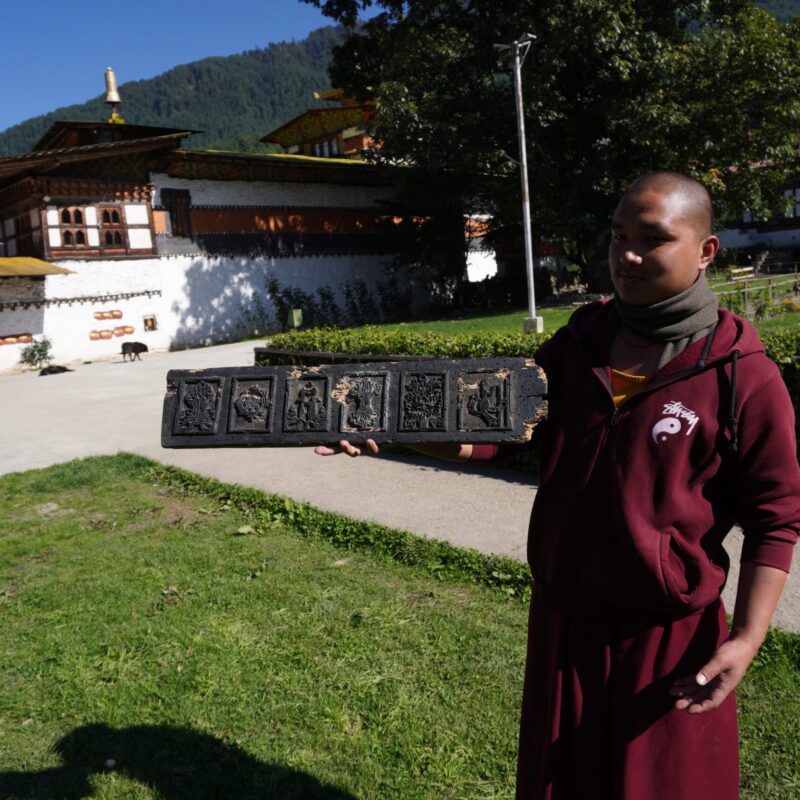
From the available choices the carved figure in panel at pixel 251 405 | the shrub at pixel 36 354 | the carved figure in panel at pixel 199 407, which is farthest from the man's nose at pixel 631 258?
the shrub at pixel 36 354

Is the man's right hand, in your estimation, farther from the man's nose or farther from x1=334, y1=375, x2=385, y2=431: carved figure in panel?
the man's nose

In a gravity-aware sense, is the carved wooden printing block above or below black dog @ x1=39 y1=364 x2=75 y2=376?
above

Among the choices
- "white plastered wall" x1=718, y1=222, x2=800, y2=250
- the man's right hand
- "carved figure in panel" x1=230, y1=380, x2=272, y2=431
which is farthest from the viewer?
"white plastered wall" x1=718, y1=222, x2=800, y2=250

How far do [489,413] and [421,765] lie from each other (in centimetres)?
186

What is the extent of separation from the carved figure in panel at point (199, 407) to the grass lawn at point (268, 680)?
1.66 meters

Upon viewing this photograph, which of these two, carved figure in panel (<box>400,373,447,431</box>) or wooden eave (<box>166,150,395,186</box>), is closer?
carved figure in panel (<box>400,373,447,431</box>)

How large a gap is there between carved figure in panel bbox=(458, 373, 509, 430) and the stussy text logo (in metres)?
0.42

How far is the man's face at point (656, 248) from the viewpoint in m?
1.79

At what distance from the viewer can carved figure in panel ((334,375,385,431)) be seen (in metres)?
2.27

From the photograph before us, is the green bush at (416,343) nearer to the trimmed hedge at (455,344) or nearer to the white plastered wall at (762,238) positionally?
the trimmed hedge at (455,344)

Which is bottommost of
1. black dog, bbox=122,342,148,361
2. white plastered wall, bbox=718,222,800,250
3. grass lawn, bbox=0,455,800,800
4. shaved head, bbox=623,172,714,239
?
grass lawn, bbox=0,455,800,800

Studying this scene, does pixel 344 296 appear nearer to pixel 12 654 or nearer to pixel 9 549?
pixel 9 549

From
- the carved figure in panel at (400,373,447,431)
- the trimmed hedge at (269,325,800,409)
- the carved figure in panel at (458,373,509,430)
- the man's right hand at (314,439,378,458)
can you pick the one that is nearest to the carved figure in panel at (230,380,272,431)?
the man's right hand at (314,439,378,458)

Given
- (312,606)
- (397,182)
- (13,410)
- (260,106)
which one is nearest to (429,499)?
(312,606)
